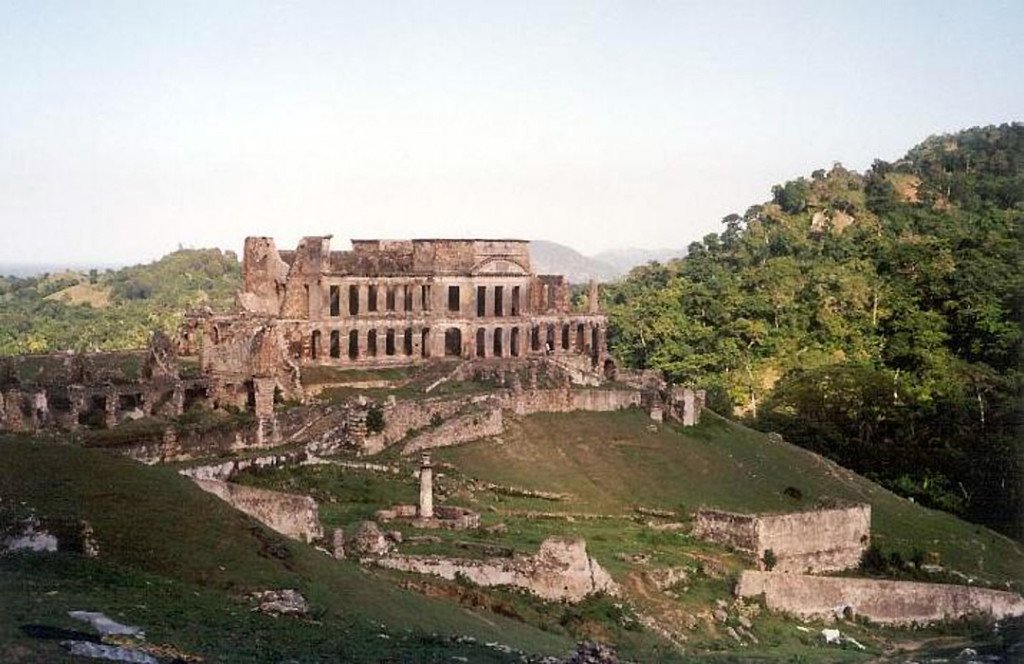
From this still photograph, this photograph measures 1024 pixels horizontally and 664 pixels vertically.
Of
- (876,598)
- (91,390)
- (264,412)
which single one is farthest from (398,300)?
(876,598)

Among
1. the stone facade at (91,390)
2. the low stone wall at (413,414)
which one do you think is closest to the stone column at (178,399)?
the stone facade at (91,390)

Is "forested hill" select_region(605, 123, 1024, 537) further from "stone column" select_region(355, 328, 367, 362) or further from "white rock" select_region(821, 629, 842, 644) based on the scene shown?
"white rock" select_region(821, 629, 842, 644)

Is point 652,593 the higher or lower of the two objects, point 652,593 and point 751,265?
the lower

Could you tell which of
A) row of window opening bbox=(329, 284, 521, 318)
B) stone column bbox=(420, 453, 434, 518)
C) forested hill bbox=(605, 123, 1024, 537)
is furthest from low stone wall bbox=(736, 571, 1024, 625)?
row of window opening bbox=(329, 284, 521, 318)

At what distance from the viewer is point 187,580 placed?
83.9 ft

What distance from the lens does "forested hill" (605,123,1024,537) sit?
68375mm

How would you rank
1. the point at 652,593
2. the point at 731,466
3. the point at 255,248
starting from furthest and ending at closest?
the point at 255,248 < the point at 731,466 < the point at 652,593

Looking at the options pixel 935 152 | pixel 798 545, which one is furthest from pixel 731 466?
pixel 935 152

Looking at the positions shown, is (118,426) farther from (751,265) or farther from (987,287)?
(751,265)

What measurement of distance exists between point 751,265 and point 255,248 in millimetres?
52064

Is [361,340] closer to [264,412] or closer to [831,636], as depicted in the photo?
[264,412]

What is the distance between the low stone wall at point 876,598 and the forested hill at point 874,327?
19.7 meters

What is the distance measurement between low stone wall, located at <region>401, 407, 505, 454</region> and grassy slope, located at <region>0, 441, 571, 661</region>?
62.1 feet

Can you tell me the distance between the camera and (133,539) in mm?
26703
